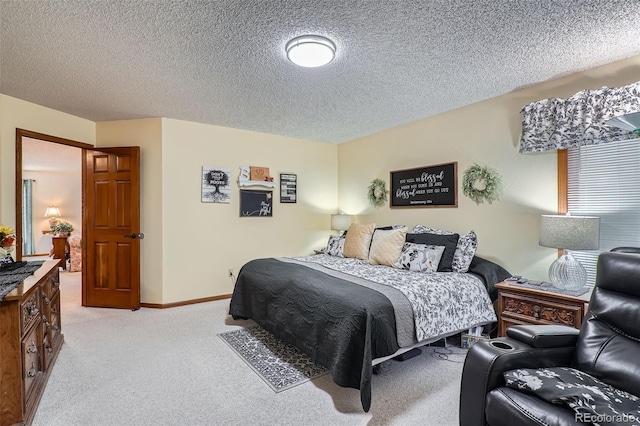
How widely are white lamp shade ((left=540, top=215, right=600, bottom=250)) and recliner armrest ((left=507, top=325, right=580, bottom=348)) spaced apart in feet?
2.97

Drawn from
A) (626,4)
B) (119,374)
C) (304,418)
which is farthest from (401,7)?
(119,374)

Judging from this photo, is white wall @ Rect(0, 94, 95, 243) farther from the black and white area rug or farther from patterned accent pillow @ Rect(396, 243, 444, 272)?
patterned accent pillow @ Rect(396, 243, 444, 272)

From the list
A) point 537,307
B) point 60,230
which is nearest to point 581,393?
point 537,307

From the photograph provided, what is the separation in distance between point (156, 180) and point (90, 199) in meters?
0.89

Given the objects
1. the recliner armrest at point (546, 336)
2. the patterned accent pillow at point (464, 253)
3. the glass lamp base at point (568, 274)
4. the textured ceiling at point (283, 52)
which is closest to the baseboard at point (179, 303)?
the textured ceiling at point (283, 52)

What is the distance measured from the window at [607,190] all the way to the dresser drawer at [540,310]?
60cm

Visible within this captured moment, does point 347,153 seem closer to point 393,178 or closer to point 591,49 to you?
point 393,178

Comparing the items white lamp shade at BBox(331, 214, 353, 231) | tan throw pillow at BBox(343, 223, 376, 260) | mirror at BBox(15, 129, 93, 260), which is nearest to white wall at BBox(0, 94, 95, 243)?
tan throw pillow at BBox(343, 223, 376, 260)

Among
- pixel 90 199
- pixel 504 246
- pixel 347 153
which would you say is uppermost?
pixel 347 153

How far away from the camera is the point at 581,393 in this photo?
4.01 ft

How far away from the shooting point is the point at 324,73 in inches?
103

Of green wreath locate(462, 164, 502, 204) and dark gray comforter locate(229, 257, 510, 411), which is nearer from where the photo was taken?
dark gray comforter locate(229, 257, 510, 411)

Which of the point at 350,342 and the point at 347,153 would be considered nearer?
the point at 350,342

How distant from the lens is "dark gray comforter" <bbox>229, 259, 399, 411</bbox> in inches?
77.8
